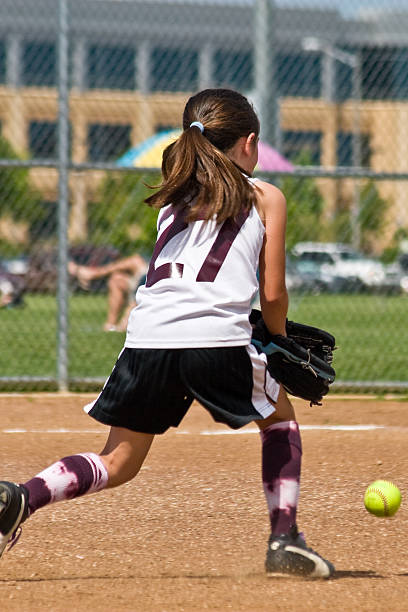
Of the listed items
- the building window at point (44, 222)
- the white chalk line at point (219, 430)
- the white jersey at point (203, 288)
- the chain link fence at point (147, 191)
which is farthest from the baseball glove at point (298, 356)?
the building window at point (44, 222)

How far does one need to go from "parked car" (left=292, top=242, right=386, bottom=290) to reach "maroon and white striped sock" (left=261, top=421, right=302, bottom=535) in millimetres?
9934

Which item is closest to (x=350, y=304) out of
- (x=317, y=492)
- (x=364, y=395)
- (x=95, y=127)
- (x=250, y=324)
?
(x=364, y=395)

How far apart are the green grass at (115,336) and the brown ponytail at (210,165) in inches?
206

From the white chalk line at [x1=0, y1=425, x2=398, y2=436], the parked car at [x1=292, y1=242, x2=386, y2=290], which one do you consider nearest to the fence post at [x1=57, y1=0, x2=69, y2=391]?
the white chalk line at [x1=0, y1=425, x2=398, y2=436]

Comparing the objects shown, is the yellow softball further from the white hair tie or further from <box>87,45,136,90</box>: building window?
<box>87,45,136,90</box>: building window

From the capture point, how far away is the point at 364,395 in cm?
854

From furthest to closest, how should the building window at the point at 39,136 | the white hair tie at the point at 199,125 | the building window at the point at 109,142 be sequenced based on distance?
1. the building window at the point at 39,136
2. the building window at the point at 109,142
3. the white hair tie at the point at 199,125

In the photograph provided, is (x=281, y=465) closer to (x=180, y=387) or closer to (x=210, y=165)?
(x=180, y=387)

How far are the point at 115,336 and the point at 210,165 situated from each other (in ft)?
32.5

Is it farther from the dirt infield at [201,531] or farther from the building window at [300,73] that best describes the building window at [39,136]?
the dirt infield at [201,531]

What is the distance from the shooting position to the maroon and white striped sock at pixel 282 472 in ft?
12.2

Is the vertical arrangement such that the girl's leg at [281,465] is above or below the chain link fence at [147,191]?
above

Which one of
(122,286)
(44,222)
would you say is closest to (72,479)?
(122,286)

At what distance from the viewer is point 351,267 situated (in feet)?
56.4
